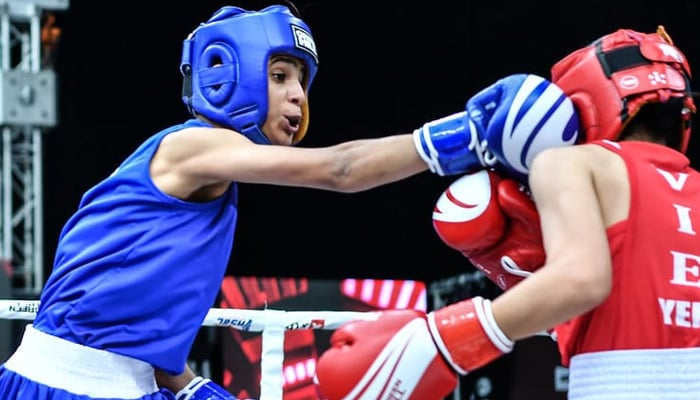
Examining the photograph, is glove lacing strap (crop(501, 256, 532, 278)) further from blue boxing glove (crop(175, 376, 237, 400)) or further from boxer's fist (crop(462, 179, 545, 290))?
blue boxing glove (crop(175, 376, 237, 400))

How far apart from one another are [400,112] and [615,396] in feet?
17.1

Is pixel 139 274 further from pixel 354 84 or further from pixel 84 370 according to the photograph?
pixel 354 84

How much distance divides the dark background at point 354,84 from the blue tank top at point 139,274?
14.1ft

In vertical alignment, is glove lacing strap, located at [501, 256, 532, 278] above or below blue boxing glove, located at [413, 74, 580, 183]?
below

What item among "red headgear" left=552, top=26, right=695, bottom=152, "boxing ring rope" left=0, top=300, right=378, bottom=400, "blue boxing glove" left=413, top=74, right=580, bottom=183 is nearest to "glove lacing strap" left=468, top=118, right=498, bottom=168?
"blue boxing glove" left=413, top=74, right=580, bottom=183

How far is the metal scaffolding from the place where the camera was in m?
5.11

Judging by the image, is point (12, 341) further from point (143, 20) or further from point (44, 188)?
point (143, 20)

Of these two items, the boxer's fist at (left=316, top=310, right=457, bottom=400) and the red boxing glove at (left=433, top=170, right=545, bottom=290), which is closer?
the boxer's fist at (left=316, top=310, right=457, bottom=400)

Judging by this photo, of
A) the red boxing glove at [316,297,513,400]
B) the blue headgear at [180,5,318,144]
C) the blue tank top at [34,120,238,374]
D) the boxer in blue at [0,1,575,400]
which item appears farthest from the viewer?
the blue headgear at [180,5,318,144]

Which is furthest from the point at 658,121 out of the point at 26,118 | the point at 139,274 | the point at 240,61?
the point at 26,118

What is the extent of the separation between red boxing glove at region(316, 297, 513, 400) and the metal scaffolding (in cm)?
326

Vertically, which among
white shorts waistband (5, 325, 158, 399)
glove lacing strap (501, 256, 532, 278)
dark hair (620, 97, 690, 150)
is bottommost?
white shorts waistband (5, 325, 158, 399)

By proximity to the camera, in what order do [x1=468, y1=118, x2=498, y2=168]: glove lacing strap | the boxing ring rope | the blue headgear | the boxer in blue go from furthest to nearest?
the boxing ring rope, the blue headgear, the boxer in blue, [x1=468, y1=118, x2=498, y2=168]: glove lacing strap

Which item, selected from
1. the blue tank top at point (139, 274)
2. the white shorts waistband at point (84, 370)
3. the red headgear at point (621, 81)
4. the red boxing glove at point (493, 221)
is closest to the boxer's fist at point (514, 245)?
the red boxing glove at point (493, 221)
